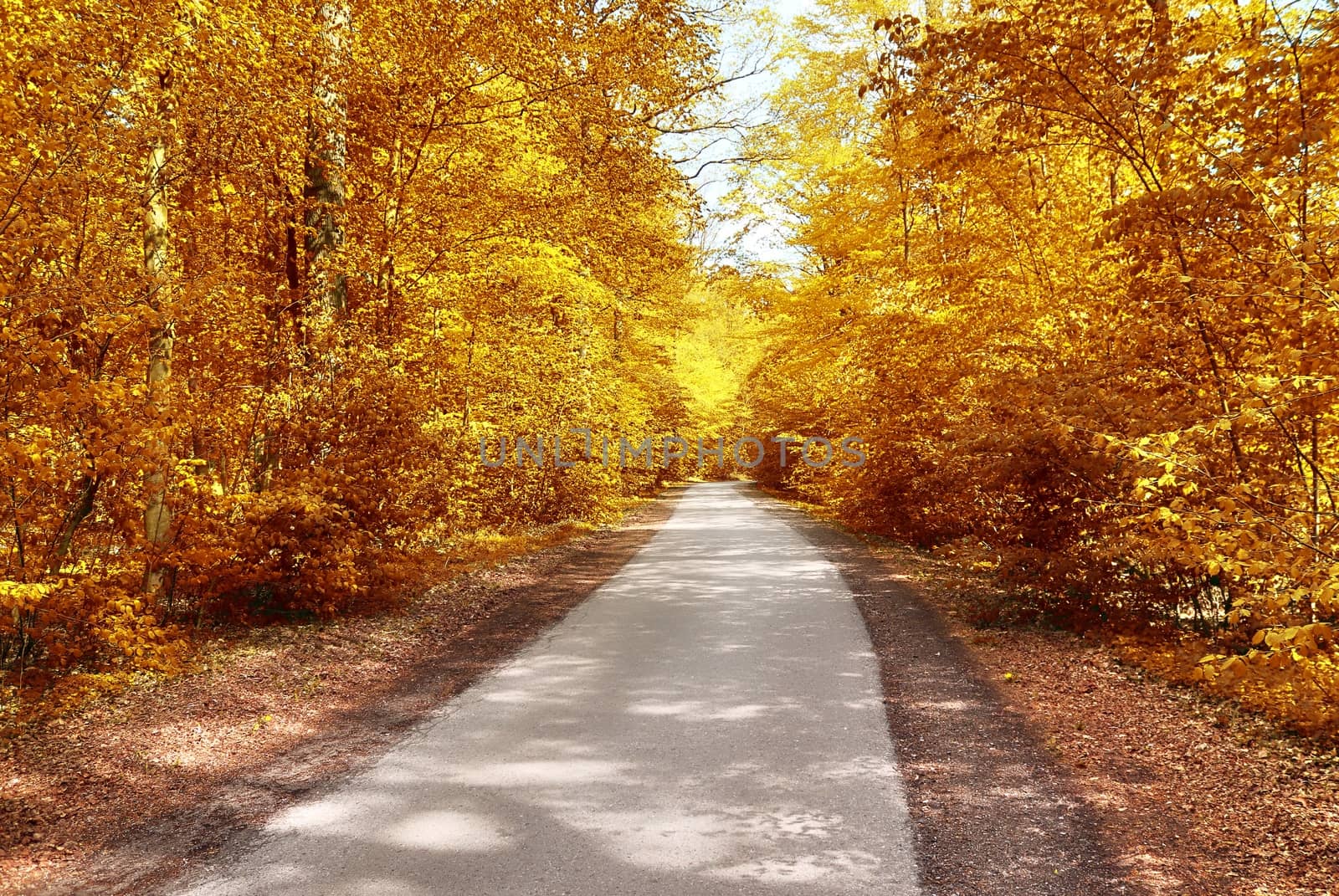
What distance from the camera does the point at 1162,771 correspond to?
186 inches

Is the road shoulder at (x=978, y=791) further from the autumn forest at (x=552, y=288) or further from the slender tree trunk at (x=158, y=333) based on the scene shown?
the slender tree trunk at (x=158, y=333)

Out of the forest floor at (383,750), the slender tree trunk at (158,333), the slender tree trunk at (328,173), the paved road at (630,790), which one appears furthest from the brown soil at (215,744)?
the slender tree trunk at (328,173)

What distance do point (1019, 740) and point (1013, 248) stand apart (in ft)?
22.6

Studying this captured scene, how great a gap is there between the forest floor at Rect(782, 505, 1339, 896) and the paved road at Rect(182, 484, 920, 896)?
1.39ft

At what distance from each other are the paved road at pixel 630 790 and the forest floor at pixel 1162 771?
0.42 meters

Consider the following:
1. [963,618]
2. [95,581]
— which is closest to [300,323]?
[95,581]

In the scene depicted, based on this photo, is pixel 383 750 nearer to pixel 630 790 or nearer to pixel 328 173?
pixel 630 790

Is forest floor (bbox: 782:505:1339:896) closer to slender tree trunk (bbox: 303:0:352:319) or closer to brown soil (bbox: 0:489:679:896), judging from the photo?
brown soil (bbox: 0:489:679:896)

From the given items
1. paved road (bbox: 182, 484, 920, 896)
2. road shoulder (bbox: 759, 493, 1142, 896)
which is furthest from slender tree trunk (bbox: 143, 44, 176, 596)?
road shoulder (bbox: 759, 493, 1142, 896)

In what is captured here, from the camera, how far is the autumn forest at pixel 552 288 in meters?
4.96

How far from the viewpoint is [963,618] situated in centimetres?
883

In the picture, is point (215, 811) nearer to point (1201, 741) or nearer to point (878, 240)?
point (1201, 741)

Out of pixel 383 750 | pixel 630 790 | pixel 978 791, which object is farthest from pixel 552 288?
pixel 978 791

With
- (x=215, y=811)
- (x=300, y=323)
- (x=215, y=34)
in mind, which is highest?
(x=215, y=34)
